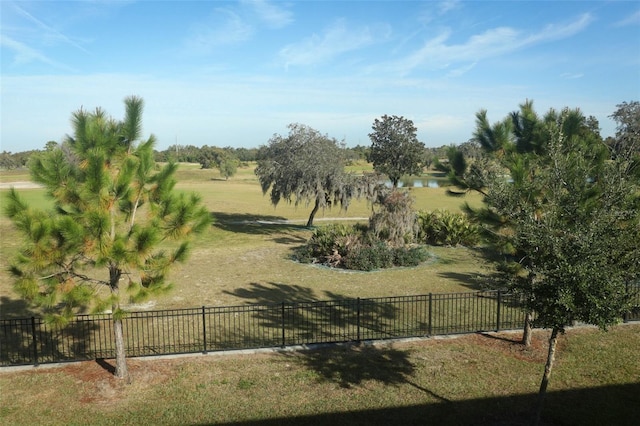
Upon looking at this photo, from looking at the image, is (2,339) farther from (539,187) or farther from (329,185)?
(329,185)

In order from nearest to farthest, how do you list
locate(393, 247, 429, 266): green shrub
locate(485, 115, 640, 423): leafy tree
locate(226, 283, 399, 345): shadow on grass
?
locate(485, 115, 640, 423): leafy tree
locate(226, 283, 399, 345): shadow on grass
locate(393, 247, 429, 266): green shrub

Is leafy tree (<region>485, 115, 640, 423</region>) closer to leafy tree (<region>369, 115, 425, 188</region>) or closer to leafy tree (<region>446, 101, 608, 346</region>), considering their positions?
leafy tree (<region>446, 101, 608, 346</region>)

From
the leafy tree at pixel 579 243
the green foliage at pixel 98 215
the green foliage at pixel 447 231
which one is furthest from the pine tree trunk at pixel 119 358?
the green foliage at pixel 447 231

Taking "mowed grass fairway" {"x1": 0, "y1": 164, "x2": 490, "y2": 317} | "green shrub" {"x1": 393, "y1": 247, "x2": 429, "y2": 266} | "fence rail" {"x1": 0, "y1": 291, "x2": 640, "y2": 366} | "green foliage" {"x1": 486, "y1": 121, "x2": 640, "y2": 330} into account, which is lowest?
"fence rail" {"x1": 0, "y1": 291, "x2": 640, "y2": 366}

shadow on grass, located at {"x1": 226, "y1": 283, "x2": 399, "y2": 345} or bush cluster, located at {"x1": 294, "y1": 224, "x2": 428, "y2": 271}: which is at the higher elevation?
bush cluster, located at {"x1": 294, "y1": 224, "x2": 428, "y2": 271}

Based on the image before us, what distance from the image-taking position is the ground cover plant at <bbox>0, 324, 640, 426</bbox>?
865 centimetres

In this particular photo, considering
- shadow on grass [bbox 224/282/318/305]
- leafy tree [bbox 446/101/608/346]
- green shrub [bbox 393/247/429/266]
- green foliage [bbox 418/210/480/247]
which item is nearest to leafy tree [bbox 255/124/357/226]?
green foliage [bbox 418/210/480/247]

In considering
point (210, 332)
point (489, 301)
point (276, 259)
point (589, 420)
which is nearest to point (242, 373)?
point (210, 332)

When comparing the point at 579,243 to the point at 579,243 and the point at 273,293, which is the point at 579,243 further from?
the point at 273,293

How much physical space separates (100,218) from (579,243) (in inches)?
309

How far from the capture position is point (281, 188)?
29047 mm

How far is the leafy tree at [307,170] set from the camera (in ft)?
92.7

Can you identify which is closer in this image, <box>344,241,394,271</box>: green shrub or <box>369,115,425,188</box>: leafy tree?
<box>344,241,394,271</box>: green shrub

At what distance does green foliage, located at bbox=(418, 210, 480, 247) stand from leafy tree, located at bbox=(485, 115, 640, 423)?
17.6 m
